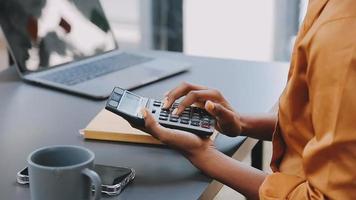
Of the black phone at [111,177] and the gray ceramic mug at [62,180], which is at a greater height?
the gray ceramic mug at [62,180]

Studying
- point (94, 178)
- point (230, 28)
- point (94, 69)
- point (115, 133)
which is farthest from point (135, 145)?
point (230, 28)

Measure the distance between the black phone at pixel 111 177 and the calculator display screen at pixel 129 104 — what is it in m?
0.11

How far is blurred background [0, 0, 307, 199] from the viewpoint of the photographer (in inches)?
101

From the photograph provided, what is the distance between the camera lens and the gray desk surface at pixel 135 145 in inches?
32.8

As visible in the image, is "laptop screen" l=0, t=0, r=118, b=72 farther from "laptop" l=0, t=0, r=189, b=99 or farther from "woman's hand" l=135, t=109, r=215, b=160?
"woman's hand" l=135, t=109, r=215, b=160

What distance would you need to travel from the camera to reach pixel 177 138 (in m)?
0.90

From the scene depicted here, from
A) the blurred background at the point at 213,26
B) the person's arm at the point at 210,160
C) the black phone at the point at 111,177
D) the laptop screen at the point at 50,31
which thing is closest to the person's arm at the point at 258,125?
the person's arm at the point at 210,160

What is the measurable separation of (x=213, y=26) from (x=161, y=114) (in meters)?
1.74

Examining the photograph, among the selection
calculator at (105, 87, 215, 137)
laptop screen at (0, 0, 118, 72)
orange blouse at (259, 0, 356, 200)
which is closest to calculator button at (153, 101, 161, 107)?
calculator at (105, 87, 215, 137)

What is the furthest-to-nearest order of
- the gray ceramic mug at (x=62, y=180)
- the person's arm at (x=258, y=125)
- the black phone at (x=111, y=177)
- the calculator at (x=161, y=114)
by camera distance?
1. the person's arm at (x=258, y=125)
2. the calculator at (x=161, y=114)
3. the black phone at (x=111, y=177)
4. the gray ceramic mug at (x=62, y=180)

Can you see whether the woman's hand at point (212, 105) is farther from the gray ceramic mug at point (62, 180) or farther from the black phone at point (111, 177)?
the gray ceramic mug at point (62, 180)

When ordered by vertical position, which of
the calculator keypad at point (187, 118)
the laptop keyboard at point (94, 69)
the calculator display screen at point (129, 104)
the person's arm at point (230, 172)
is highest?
the calculator display screen at point (129, 104)

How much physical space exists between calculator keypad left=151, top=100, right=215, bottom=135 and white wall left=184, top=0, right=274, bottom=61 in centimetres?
163

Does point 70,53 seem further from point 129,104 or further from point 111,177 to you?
point 111,177
